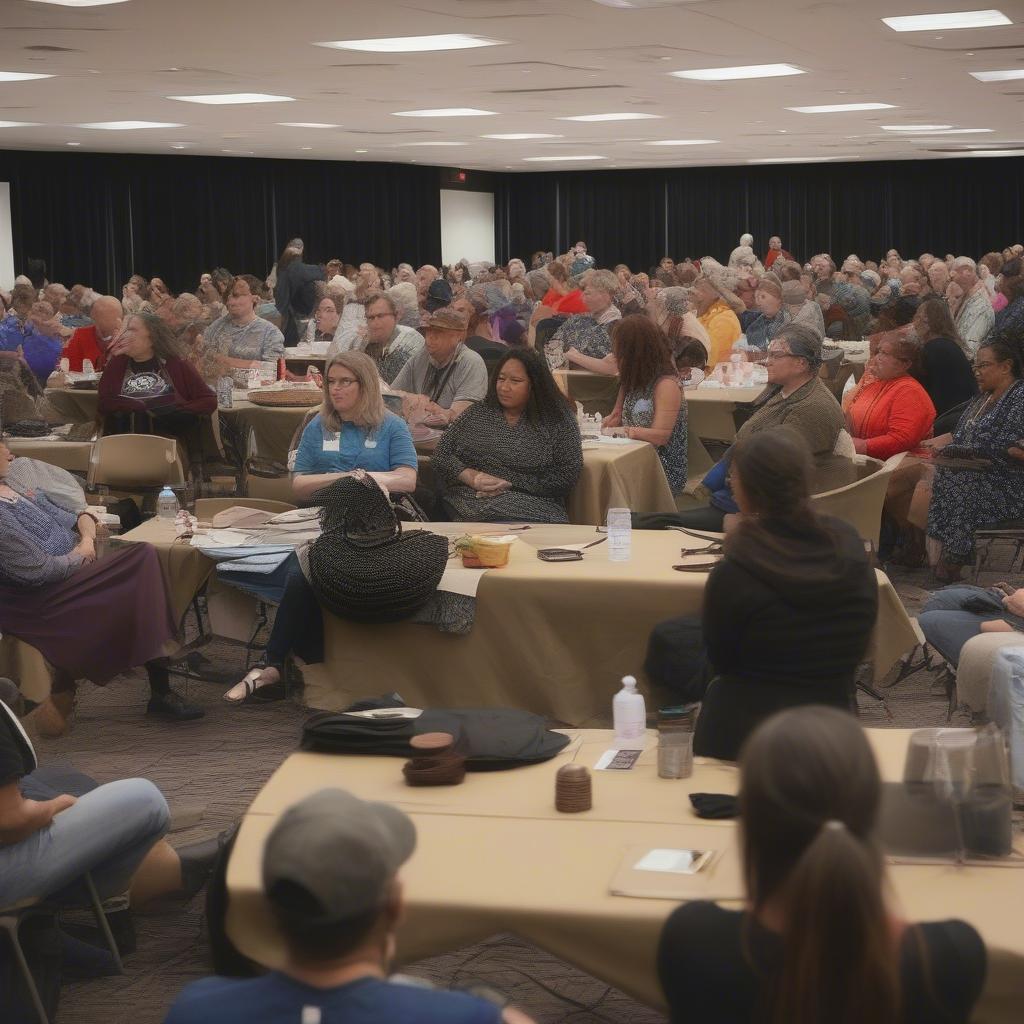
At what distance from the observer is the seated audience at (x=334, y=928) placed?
1616 millimetres

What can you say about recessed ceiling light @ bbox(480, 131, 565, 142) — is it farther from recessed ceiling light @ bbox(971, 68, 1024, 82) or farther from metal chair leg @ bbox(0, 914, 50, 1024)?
metal chair leg @ bbox(0, 914, 50, 1024)

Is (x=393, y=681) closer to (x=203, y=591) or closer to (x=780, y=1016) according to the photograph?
(x=203, y=591)

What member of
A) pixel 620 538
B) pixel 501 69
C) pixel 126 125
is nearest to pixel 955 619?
pixel 620 538

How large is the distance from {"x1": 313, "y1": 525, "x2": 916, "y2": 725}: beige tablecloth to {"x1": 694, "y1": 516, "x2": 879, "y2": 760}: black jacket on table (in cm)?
136

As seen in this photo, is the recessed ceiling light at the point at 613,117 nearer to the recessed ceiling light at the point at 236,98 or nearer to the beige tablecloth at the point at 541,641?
the recessed ceiling light at the point at 236,98

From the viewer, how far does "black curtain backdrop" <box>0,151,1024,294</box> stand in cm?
2386

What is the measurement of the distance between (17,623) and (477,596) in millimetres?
1582

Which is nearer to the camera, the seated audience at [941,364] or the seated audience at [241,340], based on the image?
the seated audience at [941,364]

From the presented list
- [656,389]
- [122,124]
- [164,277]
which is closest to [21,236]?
[164,277]

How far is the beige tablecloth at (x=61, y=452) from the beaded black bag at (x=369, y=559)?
2.98m

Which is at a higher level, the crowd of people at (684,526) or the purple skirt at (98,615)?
the crowd of people at (684,526)

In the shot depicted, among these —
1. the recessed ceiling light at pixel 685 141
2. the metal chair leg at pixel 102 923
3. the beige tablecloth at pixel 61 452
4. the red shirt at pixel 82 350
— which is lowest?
the metal chair leg at pixel 102 923

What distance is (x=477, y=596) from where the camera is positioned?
4797 mm

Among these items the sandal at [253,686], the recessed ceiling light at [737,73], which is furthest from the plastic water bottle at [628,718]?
the recessed ceiling light at [737,73]
